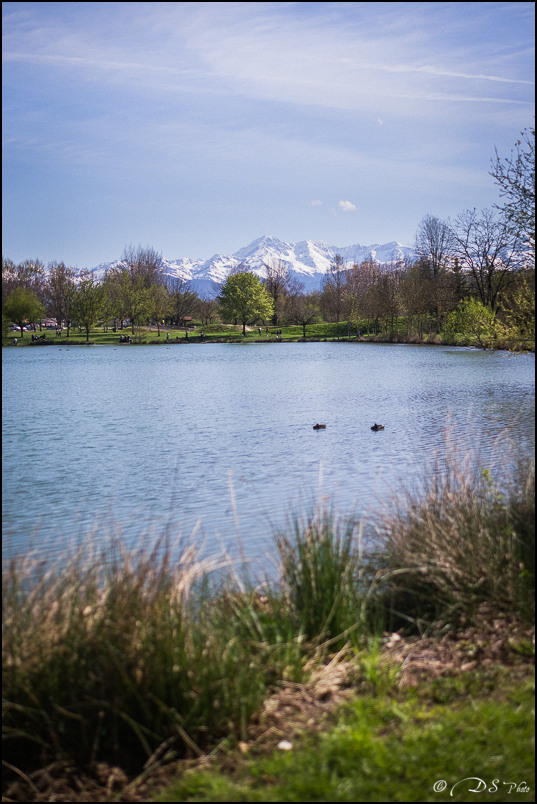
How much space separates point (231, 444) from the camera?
17.9 m

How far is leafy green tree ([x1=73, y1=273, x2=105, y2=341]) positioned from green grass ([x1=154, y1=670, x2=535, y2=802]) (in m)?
80.0

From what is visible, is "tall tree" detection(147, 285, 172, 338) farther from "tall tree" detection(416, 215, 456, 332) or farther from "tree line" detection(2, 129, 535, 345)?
"tall tree" detection(416, 215, 456, 332)

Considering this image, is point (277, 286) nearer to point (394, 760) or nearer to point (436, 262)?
point (436, 262)

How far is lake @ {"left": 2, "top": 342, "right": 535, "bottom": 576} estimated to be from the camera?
34.9ft

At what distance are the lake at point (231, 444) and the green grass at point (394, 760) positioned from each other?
5.58ft

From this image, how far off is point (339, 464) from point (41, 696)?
11.0 m

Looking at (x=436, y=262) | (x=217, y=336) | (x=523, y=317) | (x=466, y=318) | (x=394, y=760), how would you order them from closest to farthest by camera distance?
(x=394, y=760), (x=523, y=317), (x=466, y=318), (x=436, y=262), (x=217, y=336)

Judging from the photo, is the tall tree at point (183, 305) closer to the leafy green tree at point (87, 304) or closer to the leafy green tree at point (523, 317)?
the leafy green tree at point (87, 304)

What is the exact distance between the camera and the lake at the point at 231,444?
1063 centimetres

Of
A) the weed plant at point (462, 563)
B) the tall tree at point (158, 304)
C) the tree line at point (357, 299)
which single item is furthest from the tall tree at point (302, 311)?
the weed plant at point (462, 563)

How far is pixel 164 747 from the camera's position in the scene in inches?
157

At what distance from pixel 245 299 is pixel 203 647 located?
89263 mm

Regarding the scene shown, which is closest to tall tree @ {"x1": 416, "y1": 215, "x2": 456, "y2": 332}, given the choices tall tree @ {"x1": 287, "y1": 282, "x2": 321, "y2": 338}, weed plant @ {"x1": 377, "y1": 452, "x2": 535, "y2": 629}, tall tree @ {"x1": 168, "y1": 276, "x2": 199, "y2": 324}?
tall tree @ {"x1": 287, "y1": 282, "x2": 321, "y2": 338}

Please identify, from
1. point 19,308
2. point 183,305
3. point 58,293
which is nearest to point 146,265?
point 183,305
